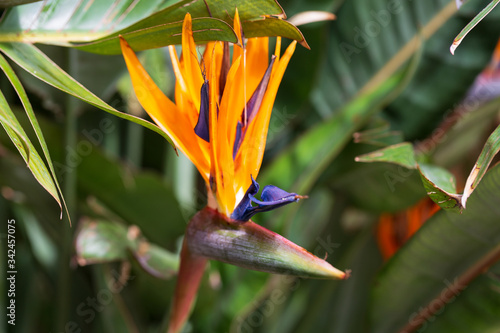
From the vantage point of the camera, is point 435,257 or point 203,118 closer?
point 203,118

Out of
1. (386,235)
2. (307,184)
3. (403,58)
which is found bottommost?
(386,235)

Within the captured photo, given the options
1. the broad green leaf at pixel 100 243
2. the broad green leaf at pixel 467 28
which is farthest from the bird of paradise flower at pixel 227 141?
the broad green leaf at pixel 100 243

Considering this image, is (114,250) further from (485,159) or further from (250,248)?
(485,159)

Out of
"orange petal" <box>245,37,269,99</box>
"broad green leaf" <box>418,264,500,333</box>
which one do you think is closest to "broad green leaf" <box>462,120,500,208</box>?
"orange petal" <box>245,37,269,99</box>

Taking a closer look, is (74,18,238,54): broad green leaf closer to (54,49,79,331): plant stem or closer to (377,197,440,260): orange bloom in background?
(54,49,79,331): plant stem

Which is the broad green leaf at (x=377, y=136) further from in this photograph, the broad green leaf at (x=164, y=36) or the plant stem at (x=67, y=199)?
the plant stem at (x=67, y=199)

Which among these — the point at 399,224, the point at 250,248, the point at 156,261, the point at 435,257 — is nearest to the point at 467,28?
the point at 250,248
